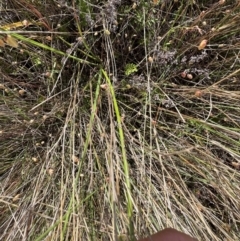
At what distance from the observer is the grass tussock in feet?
3.43

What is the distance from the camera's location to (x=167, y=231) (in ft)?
2.48

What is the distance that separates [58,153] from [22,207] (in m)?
0.17

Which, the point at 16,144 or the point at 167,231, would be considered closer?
the point at 167,231

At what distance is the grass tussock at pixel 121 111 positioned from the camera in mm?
1044

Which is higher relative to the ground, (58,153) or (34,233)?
(58,153)

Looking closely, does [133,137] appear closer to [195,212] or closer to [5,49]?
[195,212]

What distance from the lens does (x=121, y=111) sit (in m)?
1.14

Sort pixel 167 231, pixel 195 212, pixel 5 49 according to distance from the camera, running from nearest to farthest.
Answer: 1. pixel 167 231
2. pixel 195 212
3. pixel 5 49

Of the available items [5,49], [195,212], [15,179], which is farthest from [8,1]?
[195,212]

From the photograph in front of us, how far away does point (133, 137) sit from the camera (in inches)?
43.2

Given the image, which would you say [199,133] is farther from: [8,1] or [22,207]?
[8,1]

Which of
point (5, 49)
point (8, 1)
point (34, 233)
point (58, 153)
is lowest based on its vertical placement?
point (34, 233)

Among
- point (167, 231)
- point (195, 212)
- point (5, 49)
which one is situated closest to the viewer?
point (167, 231)

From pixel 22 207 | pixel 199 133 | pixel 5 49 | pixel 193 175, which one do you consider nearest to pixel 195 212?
pixel 193 175
